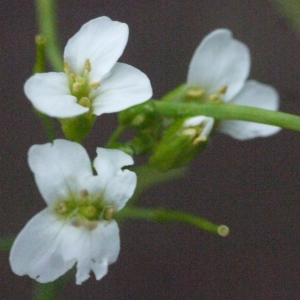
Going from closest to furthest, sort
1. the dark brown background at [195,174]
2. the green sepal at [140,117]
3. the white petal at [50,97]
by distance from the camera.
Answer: the white petal at [50,97] < the green sepal at [140,117] < the dark brown background at [195,174]

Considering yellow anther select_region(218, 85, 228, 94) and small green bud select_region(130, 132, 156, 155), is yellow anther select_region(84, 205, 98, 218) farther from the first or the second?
yellow anther select_region(218, 85, 228, 94)

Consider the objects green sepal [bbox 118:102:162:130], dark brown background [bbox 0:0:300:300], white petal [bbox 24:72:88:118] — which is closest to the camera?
white petal [bbox 24:72:88:118]

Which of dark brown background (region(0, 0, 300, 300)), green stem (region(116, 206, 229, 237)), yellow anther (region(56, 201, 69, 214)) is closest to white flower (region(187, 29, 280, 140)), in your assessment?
green stem (region(116, 206, 229, 237))

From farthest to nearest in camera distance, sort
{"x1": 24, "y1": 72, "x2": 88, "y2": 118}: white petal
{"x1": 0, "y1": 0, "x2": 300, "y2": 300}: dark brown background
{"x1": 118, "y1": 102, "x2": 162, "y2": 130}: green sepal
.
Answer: {"x1": 0, "y1": 0, "x2": 300, "y2": 300}: dark brown background, {"x1": 118, "y1": 102, "x2": 162, "y2": 130}: green sepal, {"x1": 24, "y1": 72, "x2": 88, "y2": 118}: white petal

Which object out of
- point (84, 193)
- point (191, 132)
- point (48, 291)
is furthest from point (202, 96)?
point (48, 291)

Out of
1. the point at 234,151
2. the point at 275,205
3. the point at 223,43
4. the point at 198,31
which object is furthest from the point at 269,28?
the point at 223,43

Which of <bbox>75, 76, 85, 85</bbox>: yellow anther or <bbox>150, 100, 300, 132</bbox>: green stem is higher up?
<bbox>75, 76, 85, 85</bbox>: yellow anther

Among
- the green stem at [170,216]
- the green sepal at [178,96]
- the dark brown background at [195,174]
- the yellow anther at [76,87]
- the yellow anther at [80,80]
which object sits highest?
the yellow anther at [80,80]

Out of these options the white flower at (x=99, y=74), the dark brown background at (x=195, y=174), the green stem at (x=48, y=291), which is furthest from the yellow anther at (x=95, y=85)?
the dark brown background at (x=195, y=174)

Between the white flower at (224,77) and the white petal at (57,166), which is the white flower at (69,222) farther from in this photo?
the white flower at (224,77)
